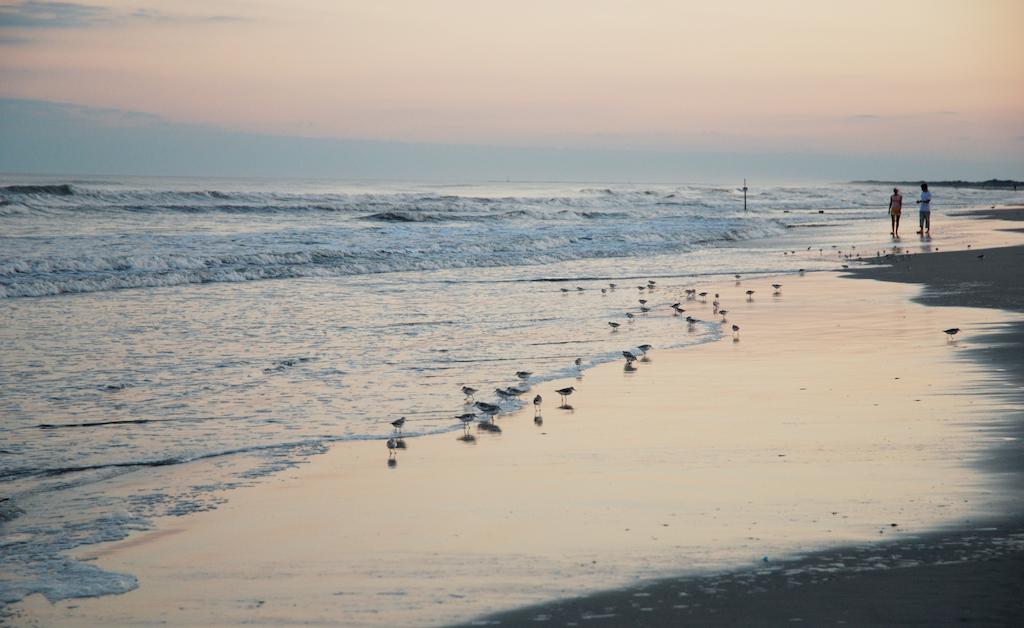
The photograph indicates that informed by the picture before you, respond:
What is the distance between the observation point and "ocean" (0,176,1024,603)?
677cm

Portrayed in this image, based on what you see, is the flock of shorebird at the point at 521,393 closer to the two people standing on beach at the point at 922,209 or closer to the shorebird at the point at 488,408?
the shorebird at the point at 488,408

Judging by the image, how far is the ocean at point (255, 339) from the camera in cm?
677

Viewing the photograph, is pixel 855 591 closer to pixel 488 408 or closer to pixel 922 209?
pixel 488 408

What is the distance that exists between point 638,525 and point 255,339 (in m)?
8.60

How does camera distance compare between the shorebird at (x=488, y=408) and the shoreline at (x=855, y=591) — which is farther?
the shorebird at (x=488, y=408)

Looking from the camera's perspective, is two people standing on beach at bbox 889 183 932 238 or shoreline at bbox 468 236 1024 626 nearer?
shoreline at bbox 468 236 1024 626

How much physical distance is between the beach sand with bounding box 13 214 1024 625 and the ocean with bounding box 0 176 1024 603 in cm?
54

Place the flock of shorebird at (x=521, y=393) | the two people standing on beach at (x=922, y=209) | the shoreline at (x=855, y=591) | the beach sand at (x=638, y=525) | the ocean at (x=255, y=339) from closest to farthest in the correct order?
1. the shoreline at (x=855, y=591)
2. the beach sand at (x=638, y=525)
3. the ocean at (x=255, y=339)
4. the flock of shorebird at (x=521, y=393)
5. the two people standing on beach at (x=922, y=209)

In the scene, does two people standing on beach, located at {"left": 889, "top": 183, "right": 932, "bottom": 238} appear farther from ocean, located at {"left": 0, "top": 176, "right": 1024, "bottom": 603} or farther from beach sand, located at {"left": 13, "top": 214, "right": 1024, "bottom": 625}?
beach sand, located at {"left": 13, "top": 214, "right": 1024, "bottom": 625}

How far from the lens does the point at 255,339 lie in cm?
1316

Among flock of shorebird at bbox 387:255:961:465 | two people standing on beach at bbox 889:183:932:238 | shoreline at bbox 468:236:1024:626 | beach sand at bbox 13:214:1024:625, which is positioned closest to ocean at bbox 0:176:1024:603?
flock of shorebird at bbox 387:255:961:465

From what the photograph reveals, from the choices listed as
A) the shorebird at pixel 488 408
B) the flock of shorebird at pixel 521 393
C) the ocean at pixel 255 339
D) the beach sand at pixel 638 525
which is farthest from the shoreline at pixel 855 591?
the shorebird at pixel 488 408

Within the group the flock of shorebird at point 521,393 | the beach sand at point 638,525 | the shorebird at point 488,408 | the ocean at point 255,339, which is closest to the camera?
the beach sand at point 638,525

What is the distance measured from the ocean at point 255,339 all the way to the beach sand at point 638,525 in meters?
0.54
